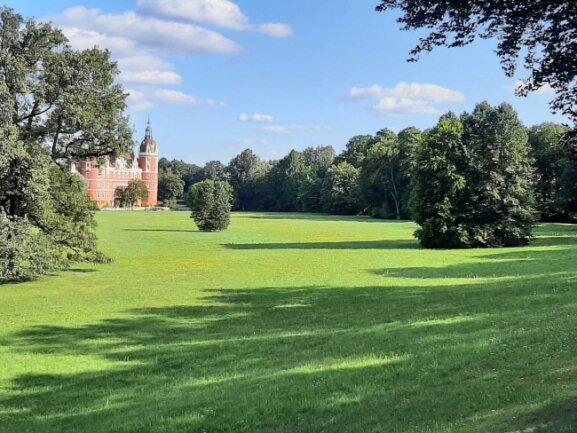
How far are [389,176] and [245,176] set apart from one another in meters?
80.8

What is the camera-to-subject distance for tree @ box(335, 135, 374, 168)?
142 m

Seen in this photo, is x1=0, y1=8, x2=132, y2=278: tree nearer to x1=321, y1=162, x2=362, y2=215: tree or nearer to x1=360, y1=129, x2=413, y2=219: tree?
x1=360, y1=129, x2=413, y2=219: tree

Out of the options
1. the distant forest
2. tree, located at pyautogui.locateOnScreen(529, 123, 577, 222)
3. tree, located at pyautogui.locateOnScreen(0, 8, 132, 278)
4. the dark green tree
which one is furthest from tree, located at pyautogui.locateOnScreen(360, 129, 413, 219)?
tree, located at pyautogui.locateOnScreen(0, 8, 132, 278)

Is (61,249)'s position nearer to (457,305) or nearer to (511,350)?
(457,305)

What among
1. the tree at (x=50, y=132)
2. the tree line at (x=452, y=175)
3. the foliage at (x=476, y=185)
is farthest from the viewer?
the tree line at (x=452, y=175)

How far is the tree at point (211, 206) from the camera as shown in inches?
2781

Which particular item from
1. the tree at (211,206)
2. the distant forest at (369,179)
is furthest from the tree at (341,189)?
the tree at (211,206)

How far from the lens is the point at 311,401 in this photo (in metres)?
8.62

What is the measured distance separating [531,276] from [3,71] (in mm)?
23588

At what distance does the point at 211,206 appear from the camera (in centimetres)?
7062

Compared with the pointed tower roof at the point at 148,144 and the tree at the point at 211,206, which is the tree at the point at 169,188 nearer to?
the pointed tower roof at the point at 148,144

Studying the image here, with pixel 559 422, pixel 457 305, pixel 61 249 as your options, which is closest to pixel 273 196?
pixel 61 249

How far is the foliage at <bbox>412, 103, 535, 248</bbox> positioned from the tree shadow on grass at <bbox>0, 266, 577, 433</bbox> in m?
27.6

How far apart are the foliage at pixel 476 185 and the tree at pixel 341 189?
78283 mm
